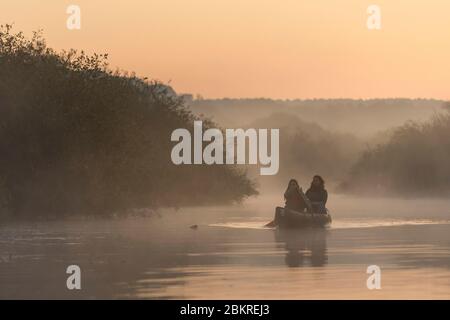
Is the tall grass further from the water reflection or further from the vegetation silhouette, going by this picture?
the water reflection

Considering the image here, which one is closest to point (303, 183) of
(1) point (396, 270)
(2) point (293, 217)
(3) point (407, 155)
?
(3) point (407, 155)

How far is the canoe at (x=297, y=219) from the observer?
51.0 meters

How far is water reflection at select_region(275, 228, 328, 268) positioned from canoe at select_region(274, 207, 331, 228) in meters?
0.41

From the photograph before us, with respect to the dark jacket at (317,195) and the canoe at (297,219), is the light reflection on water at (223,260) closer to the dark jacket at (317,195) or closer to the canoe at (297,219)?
the canoe at (297,219)

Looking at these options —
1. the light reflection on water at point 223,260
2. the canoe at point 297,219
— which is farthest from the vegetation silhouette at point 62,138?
the canoe at point 297,219

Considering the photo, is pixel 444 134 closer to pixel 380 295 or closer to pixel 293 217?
pixel 293 217

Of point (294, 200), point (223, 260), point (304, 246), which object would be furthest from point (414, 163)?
point (223, 260)

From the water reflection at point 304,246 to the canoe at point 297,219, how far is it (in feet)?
1.34

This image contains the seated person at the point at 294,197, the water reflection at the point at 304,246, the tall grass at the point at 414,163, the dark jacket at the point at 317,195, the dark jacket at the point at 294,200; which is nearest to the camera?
the water reflection at the point at 304,246

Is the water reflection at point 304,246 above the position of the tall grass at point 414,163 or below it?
below

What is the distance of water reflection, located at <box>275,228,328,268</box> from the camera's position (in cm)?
3375

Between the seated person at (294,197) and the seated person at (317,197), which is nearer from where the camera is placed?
the seated person at (294,197)

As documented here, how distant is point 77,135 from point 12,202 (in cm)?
414

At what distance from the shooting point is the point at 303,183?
167 metres
